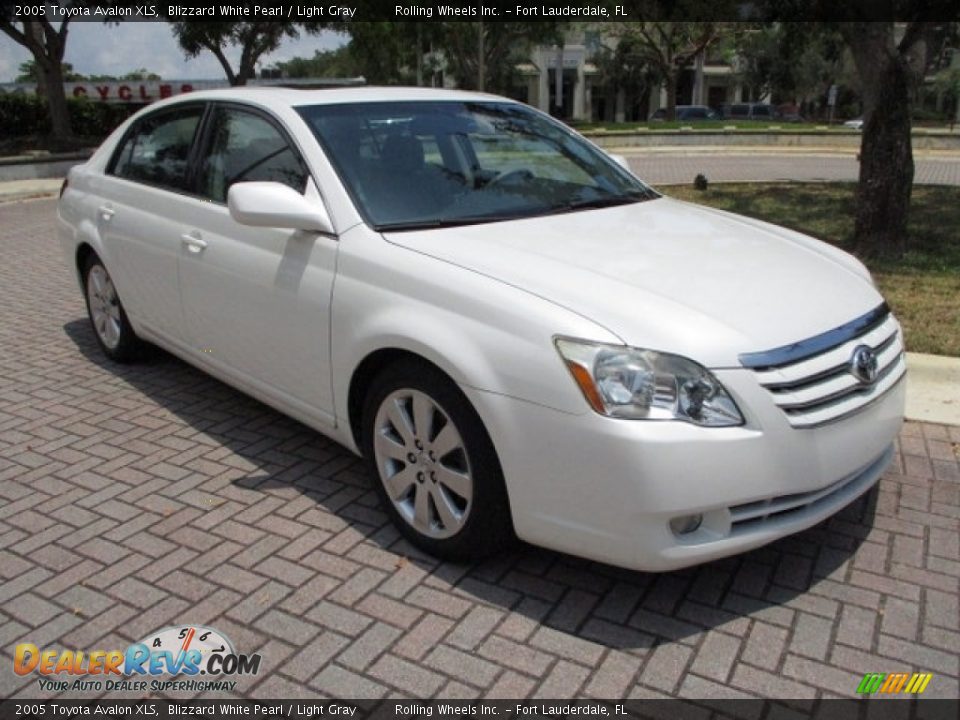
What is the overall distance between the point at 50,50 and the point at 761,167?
19.2 meters

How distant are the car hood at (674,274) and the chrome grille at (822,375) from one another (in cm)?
5

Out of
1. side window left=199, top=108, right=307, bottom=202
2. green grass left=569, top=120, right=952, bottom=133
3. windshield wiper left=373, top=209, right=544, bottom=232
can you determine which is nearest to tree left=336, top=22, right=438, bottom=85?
green grass left=569, top=120, right=952, bottom=133

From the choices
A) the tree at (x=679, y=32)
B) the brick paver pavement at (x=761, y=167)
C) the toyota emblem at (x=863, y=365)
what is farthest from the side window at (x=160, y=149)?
the tree at (x=679, y=32)

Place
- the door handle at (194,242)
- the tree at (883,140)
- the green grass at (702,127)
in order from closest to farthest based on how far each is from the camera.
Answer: the door handle at (194,242) < the tree at (883,140) < the green grass at (702,127)

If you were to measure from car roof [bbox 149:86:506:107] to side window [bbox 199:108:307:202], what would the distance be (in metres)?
0.10

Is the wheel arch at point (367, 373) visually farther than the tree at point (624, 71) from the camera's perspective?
No

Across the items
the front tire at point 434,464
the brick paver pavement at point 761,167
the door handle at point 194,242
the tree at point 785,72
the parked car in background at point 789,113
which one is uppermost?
the tree at point 785,72

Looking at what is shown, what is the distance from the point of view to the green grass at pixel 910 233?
19.1 ft

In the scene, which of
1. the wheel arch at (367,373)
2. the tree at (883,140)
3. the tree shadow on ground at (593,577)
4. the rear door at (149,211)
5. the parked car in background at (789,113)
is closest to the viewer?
the tree shadow on ground at (593,577)

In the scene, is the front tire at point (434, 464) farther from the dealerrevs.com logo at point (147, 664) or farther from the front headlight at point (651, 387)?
the dealerrevs.com logo at point (147, 664)

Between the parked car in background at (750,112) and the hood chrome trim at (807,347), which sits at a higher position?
the parked car in background at (750,112)

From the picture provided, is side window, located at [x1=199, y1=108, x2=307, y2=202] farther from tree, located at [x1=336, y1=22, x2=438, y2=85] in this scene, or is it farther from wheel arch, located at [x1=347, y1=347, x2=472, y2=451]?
tree, located at [x1=336, y1=22, x2=438, y2=85]

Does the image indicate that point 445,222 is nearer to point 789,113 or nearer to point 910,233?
point 910,233

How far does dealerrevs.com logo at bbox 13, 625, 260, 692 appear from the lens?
8.63 feet
